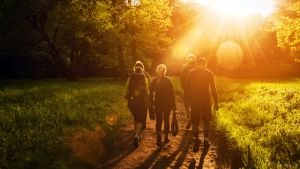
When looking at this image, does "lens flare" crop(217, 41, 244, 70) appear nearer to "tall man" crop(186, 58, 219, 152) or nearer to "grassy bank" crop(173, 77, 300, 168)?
"grassy bank" crop(173, 77, 300, 168)

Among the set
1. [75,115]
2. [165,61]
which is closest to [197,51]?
[165,61]

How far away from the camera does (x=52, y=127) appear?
435 inches

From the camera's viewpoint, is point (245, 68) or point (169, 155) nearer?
A: point (169, 155)

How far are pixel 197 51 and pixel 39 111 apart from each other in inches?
1745

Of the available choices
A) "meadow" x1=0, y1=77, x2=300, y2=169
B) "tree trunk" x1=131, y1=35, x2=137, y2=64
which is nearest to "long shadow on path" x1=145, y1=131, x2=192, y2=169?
"meadow" x1=0, y1=77, x2=300, y2=169

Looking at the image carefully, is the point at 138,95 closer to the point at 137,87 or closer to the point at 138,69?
the point at 137,87

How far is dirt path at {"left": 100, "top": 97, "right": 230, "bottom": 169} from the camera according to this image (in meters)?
8.55

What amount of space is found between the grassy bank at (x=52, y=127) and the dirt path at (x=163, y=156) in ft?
2.42

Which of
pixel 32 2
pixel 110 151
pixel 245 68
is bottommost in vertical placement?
pixel 110 151

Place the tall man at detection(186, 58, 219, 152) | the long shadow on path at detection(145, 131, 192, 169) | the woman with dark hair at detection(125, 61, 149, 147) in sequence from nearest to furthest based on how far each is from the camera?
the long shadow on path at detection(145, 131, 192, 169) < the tall man at detection(186, 58, 219, 152) < the woman with dark hair at detection(125, 61, 149, 147)

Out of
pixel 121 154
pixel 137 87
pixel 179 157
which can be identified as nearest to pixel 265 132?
pixel 179 157

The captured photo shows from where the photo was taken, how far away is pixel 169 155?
948cm

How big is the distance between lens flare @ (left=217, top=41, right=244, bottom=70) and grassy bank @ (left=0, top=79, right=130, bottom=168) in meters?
34.9

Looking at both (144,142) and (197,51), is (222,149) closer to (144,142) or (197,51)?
(144,142)
